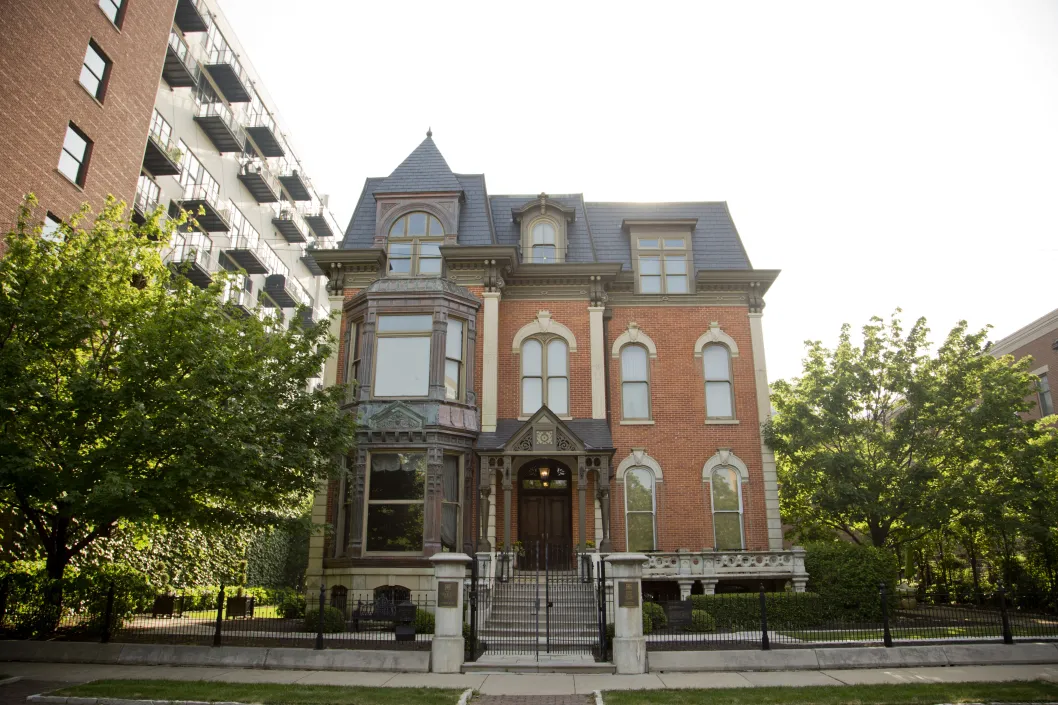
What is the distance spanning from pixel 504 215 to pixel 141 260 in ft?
42.1

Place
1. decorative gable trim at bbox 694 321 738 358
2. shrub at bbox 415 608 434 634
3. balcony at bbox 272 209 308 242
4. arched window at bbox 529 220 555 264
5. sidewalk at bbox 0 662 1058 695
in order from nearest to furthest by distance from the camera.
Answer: sidewalk at bbox 0 662 1058 695, shrub at bbox 415 608 434 634, decorative gable trim at bbox 694 321 738 358, arched window at bbox 529 220 555 264, balcony at bbox 272 209 308 242

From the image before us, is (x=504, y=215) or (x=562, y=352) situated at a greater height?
(x=504, y=215)

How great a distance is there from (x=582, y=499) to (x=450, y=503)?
381 centimetres

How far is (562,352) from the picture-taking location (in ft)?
77.0

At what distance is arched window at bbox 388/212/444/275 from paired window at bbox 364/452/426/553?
627cm

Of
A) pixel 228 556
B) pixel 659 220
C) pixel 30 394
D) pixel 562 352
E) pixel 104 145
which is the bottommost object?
pixel 228 556

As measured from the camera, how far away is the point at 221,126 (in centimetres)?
3609

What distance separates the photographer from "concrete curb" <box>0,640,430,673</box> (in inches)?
517

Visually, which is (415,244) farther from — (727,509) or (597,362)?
(727,509)

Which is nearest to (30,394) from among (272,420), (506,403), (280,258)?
(272,420)

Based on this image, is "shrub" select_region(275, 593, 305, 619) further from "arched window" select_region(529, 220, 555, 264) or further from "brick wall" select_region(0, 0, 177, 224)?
"brick wall" select_region(0, 0, 177, 224)

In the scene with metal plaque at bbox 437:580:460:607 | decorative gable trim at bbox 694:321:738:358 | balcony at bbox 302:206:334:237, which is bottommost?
metal plaque at bbox 437:580:460:607

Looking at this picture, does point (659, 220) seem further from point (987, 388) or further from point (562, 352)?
point (987, 388)

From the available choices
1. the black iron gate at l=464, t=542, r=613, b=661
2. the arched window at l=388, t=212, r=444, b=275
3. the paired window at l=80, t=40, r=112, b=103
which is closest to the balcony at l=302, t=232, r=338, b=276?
the paired window at l=80, t=40, r=112, b=103
